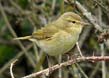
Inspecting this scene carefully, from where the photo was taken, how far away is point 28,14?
17.3 ft

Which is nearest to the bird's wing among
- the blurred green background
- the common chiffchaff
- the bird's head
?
the common chiffchaff

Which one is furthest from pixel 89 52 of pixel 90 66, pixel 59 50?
pixel 59 50

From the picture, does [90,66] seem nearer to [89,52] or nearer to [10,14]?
[89,52]

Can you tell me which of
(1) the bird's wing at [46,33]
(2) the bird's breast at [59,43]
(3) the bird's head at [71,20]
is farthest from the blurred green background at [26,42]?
(2) the bird's breast at [59,43]

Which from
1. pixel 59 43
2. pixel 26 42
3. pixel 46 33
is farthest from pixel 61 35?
pixel 26 42

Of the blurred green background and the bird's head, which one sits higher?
the bird's head

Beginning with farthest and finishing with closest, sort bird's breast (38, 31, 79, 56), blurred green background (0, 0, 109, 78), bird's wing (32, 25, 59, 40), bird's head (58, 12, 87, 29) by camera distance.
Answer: blurred green background (0, 0, 109, 78), bird's wing (32, 25, 59, 40), bird's head (58, 12, 87, 29), bird's breast (38, 31, 79, 56)

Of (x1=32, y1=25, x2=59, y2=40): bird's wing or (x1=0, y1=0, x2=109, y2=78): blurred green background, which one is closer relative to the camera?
(x1=32, y1=25, x2=59, y2=40): bird's wing

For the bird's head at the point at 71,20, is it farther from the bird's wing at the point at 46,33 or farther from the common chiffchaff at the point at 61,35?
the bird's wing at the point at 46,33

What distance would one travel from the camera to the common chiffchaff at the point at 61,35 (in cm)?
354

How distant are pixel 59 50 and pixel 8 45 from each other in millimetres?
2561

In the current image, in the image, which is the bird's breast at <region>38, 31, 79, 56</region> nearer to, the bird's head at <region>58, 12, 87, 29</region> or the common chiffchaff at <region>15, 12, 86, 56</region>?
the common chiffchaff at <region>15, 12, 86, 56</region>

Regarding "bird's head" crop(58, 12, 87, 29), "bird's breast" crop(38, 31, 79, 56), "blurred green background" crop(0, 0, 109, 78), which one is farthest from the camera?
"blurred green background" crop(0, 0, 109, 78)

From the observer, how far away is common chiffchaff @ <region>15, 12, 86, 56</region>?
3543mm
